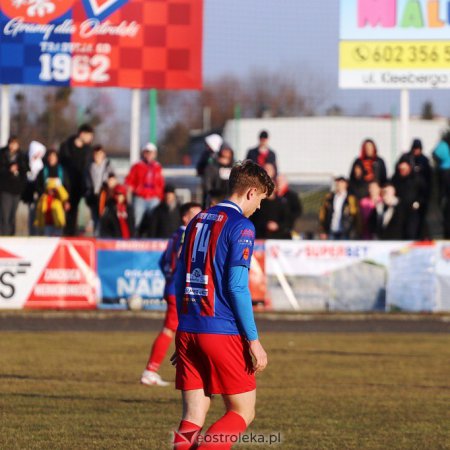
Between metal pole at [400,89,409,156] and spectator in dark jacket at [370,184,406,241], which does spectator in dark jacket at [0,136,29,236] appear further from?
metal pole at [400,89,409,156]

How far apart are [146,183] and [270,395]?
37.2 feet

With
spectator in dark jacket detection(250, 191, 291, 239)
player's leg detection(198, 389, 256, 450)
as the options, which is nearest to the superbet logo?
spectator in dark jacket detection(250, 191, 291, 239)

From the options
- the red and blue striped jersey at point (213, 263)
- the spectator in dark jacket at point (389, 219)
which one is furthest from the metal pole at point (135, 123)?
the red and blue striped jersey at point (213, 263)

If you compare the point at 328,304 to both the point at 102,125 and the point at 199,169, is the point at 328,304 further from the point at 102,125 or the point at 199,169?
the point at 102,125

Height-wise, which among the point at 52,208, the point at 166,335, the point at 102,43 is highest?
the point at 102,43

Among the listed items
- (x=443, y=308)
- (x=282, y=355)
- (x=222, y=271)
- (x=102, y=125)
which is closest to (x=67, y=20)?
(x=443, y=308)

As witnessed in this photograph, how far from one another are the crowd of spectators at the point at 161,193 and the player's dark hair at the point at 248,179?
15099mm

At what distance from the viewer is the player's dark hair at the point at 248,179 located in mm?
6625

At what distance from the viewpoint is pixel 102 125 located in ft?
191

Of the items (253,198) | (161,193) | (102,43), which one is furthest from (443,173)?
(253,198)

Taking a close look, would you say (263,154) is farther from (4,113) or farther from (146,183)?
(4,113)

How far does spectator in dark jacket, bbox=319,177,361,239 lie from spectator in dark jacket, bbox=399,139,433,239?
123cm

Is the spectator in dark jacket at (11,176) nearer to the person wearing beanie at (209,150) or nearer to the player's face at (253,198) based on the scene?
the person wearing beanie at (209,150)

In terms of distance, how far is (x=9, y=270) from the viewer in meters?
21.4
